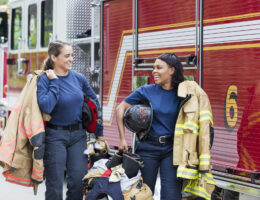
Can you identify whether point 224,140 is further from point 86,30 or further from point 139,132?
point 86,30

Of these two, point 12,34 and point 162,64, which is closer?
point 162,64

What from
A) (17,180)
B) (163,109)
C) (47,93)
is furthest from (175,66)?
(17,180)

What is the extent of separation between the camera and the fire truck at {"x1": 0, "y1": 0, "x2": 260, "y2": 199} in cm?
427

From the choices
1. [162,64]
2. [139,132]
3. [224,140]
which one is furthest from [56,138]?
[224,140]

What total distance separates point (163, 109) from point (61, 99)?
0.94 meters

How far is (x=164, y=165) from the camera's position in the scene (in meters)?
4.08

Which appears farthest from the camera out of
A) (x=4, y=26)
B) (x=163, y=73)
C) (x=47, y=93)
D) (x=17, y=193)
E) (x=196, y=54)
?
(x=4, y=26)

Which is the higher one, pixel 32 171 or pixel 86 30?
pixel 86 30

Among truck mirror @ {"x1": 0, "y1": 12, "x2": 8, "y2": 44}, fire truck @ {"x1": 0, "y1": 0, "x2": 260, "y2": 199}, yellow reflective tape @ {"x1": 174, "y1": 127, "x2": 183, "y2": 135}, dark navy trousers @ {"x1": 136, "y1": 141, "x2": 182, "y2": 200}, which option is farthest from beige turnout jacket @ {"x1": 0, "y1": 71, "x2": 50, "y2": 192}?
truck mirror @ {"x1": 0, "y1": 12, "x2": 8, "y2": 44}

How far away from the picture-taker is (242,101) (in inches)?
171

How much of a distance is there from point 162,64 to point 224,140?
92cm

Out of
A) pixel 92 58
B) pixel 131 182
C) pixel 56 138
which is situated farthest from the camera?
pixel 92 58

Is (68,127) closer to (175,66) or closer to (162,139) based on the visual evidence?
(162,139)

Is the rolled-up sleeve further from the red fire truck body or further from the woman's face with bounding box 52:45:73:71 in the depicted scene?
the red fire truck body
